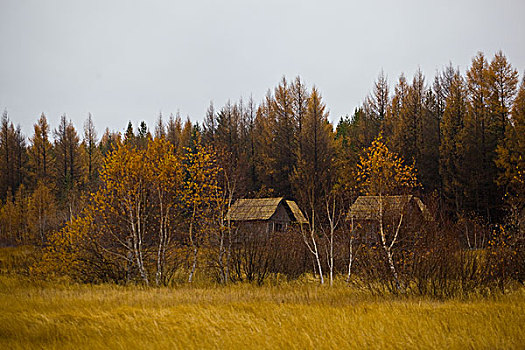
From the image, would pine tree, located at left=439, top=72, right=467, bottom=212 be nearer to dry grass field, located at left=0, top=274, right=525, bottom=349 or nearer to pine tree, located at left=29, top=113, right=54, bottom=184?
dry grass field, located at left=0, top=274, right=525, bottom=349

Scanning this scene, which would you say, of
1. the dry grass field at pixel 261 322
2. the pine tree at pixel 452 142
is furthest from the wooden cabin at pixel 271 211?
the dry grass field at pixel 261 322

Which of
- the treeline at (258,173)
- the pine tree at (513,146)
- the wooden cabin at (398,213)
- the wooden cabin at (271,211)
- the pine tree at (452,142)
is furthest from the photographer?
the pine tree at (452,142)

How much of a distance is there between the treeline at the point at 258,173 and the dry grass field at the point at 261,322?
4.02 m

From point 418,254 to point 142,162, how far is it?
860 centimetres

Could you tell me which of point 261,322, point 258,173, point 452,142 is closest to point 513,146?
point 452,142

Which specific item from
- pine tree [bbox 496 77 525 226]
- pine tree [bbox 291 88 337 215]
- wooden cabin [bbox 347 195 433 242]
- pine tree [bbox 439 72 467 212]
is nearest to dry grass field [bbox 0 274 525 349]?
wooden cabin [bbox 347 195 433 242]

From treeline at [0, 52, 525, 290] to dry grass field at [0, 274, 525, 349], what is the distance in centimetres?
402

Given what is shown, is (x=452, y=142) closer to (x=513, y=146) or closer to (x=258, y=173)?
(x=513, y=146)

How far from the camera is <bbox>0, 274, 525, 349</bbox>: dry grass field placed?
6965 millimetres

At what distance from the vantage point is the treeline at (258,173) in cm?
1547

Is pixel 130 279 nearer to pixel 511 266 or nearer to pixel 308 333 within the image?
pixel 308 333

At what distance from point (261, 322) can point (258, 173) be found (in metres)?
31.2

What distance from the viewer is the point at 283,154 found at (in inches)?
1532

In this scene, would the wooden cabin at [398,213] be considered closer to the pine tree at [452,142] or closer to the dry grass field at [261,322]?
the dry grass field at [261,322]
